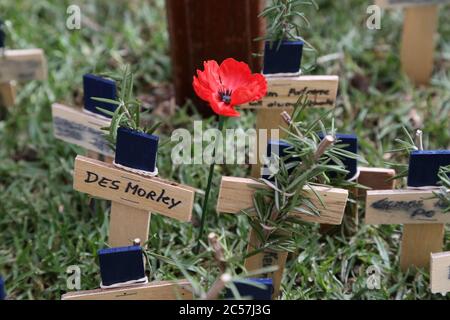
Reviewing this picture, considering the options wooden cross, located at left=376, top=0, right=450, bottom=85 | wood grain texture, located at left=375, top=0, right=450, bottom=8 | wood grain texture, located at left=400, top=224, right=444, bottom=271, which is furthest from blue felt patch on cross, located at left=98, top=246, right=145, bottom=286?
wooden cross, located at left=376, top=0, right=450, bottom=85

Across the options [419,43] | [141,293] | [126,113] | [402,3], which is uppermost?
[402,3]

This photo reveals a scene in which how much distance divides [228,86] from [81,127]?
1.52 feet

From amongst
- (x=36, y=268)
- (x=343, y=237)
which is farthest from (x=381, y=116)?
(x=36, y=268)

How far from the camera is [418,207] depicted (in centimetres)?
159

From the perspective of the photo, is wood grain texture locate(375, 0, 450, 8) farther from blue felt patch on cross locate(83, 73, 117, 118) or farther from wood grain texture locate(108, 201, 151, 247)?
wood grain texture locate(108, 201, 151, 247)

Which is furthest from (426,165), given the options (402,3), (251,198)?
(402,3)

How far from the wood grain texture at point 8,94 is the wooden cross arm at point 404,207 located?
112 centimetres

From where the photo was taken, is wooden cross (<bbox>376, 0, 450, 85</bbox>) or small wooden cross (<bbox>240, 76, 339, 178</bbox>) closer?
small wooden cross (<bbox>240, 76, 339, 178</bbox>)

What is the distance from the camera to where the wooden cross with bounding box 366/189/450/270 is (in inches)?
62.1

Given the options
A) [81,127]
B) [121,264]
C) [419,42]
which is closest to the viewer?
[121,264]

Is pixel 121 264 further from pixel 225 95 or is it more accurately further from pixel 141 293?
pixel 225 95

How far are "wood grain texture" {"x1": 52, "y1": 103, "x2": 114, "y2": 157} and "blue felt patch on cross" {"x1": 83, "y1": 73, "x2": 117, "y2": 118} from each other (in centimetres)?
3
